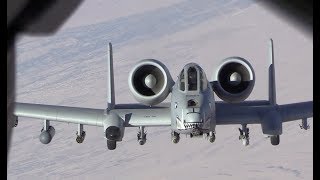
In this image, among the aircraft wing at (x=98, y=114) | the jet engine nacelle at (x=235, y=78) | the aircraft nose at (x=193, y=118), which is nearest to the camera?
the aircraft nose at (x=193, y=118)

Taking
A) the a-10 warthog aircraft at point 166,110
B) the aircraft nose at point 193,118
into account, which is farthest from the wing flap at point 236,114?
the aircraft nose at point 193,118

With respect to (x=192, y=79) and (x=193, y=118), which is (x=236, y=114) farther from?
(x=193, y=118)

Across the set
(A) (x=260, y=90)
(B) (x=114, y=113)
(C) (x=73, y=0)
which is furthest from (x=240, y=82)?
(A) (x=260, y=90)

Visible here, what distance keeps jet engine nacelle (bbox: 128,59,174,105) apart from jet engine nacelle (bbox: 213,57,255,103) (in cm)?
158

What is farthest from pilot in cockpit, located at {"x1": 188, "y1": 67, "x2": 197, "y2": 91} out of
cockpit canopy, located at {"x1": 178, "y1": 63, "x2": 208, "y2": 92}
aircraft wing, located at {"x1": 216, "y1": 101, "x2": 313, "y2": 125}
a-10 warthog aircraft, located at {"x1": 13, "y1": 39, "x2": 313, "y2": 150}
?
aircraft wing, located at {"x1": 216, "y1": 101, "x2": 313, "y2": 125}

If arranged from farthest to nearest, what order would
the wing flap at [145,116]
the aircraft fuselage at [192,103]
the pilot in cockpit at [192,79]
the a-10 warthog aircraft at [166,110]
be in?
1. the wing flap at [145,116]
2. the a-10 warthog aircraft at [166,110]
3. the pilot in cockpit at [192,79]
4. the aircraft fuselage at [192,103]

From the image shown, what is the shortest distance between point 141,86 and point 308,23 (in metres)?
13.0

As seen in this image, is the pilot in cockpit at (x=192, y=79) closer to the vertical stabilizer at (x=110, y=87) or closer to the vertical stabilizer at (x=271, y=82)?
the vertical stabilizer at (x=110, y=87)

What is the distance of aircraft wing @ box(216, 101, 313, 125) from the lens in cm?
1611

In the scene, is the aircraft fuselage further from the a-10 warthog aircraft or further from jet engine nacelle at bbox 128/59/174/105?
jet engine nacelle at bbox 128/59/174/105

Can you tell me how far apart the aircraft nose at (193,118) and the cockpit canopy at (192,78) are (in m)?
0.72

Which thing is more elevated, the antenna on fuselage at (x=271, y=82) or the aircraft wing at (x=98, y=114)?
the antenna on fuselage at (x=271, y=82)

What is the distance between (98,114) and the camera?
17.0 m

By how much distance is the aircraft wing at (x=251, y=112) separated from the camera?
52.9ft
